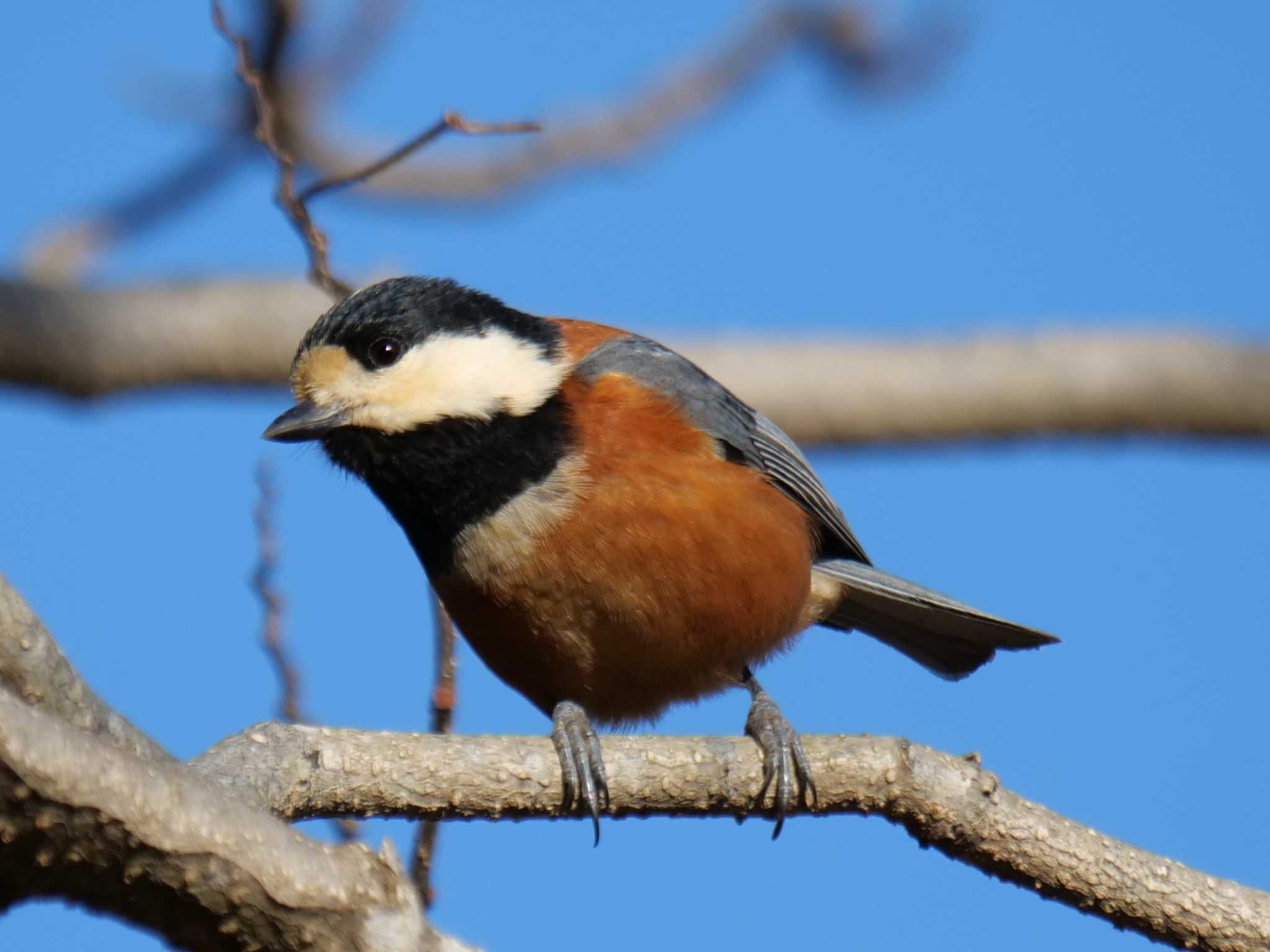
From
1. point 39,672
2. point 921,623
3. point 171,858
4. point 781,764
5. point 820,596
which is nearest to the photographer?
point 171,858

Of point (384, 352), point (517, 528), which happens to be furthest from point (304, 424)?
point (517, 528)

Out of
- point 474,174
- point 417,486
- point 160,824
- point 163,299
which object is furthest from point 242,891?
point 474,174

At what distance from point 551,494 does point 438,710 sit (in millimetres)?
743

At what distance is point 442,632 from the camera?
368 centimetres

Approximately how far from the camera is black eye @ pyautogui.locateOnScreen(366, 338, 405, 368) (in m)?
4.16

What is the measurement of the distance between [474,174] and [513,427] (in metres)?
2.64

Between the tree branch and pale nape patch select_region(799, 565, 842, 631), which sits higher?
pale nape patch select_region(799, 565, 842, 631)

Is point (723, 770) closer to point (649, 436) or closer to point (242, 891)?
point (649, 436)

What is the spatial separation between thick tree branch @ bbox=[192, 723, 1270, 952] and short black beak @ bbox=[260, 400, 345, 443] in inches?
46.7

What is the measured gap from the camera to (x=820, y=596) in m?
5.25

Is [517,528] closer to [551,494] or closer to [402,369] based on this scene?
[551,494]

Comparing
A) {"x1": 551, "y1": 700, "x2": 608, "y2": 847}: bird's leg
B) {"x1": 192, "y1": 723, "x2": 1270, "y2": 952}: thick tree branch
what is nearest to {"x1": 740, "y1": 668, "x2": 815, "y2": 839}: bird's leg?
{"x1": 192, "y1": 723, "x2": 1270, "y2": 952}: thick tree branch

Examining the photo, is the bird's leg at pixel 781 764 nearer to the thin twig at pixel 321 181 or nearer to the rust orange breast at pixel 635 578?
the rust orange breast at pixel 635 578

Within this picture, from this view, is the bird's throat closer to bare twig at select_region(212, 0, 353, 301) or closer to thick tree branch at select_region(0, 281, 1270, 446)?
bare twig at select_region(212, 0, 353, 301)
